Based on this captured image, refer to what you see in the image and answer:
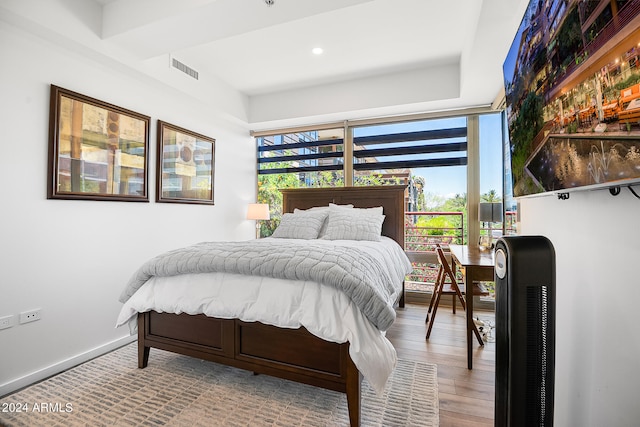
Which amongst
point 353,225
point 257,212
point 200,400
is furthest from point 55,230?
point 353,225

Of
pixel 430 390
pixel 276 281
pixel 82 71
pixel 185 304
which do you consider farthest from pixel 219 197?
pixel 430 390

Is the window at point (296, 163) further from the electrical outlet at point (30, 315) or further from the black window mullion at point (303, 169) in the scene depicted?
the electrical outlet at point (30, 315)

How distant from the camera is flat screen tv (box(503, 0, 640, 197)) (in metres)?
0.67

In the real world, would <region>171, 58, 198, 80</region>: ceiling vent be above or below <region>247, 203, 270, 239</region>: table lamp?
above

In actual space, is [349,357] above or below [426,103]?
below

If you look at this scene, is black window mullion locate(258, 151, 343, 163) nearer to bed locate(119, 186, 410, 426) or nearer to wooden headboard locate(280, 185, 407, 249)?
wooden headboard locate(280, 185, 407, 249)

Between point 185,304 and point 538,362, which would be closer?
point 538,362

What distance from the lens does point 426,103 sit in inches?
140

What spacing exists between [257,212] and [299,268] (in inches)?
111

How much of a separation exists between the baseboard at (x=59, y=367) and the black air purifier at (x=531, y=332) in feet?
9.37

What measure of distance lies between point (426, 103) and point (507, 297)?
3.07m

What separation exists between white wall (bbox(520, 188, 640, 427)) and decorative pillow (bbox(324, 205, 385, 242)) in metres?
1.95

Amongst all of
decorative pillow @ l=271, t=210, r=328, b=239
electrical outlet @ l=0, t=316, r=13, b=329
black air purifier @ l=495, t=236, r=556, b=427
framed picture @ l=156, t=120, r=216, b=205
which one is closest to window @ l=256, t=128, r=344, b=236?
decorative pillow @ l=271, t=210, r=328, b=239

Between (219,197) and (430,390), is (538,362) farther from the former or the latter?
(219,197)
